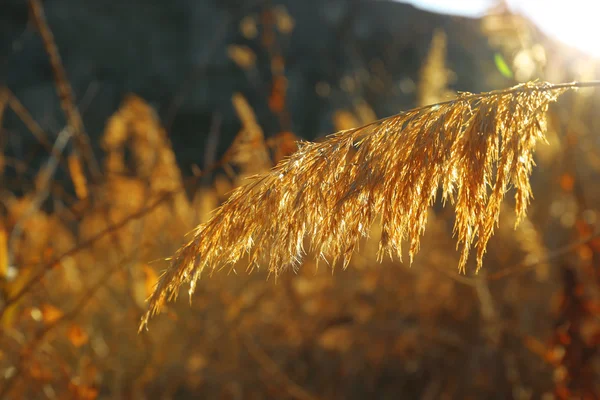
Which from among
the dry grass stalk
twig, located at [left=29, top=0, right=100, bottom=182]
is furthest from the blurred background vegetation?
the dry grass stalk

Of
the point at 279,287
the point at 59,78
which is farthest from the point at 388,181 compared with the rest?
the point at 279,287

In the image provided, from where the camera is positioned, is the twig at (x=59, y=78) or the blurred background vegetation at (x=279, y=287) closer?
the twig at (x=59, y=78)

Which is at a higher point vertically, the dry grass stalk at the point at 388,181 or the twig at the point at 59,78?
the twig at the point at 59,78

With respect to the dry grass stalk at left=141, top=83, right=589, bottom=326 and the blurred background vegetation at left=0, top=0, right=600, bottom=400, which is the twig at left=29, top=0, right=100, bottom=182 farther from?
the dry grass stalk at left=141, top=83, right=589, bottom=326

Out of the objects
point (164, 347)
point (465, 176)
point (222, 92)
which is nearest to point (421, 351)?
point (164, 347)

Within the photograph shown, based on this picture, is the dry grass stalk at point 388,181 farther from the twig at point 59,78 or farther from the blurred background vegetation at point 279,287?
the twig at point 59,78

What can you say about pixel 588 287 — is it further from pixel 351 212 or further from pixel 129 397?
pixel 351 212

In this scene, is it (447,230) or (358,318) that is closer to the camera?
(358,318)

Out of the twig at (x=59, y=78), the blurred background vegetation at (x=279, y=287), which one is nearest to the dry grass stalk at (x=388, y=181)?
the blurred background vegetation at (x=279, y=287)
